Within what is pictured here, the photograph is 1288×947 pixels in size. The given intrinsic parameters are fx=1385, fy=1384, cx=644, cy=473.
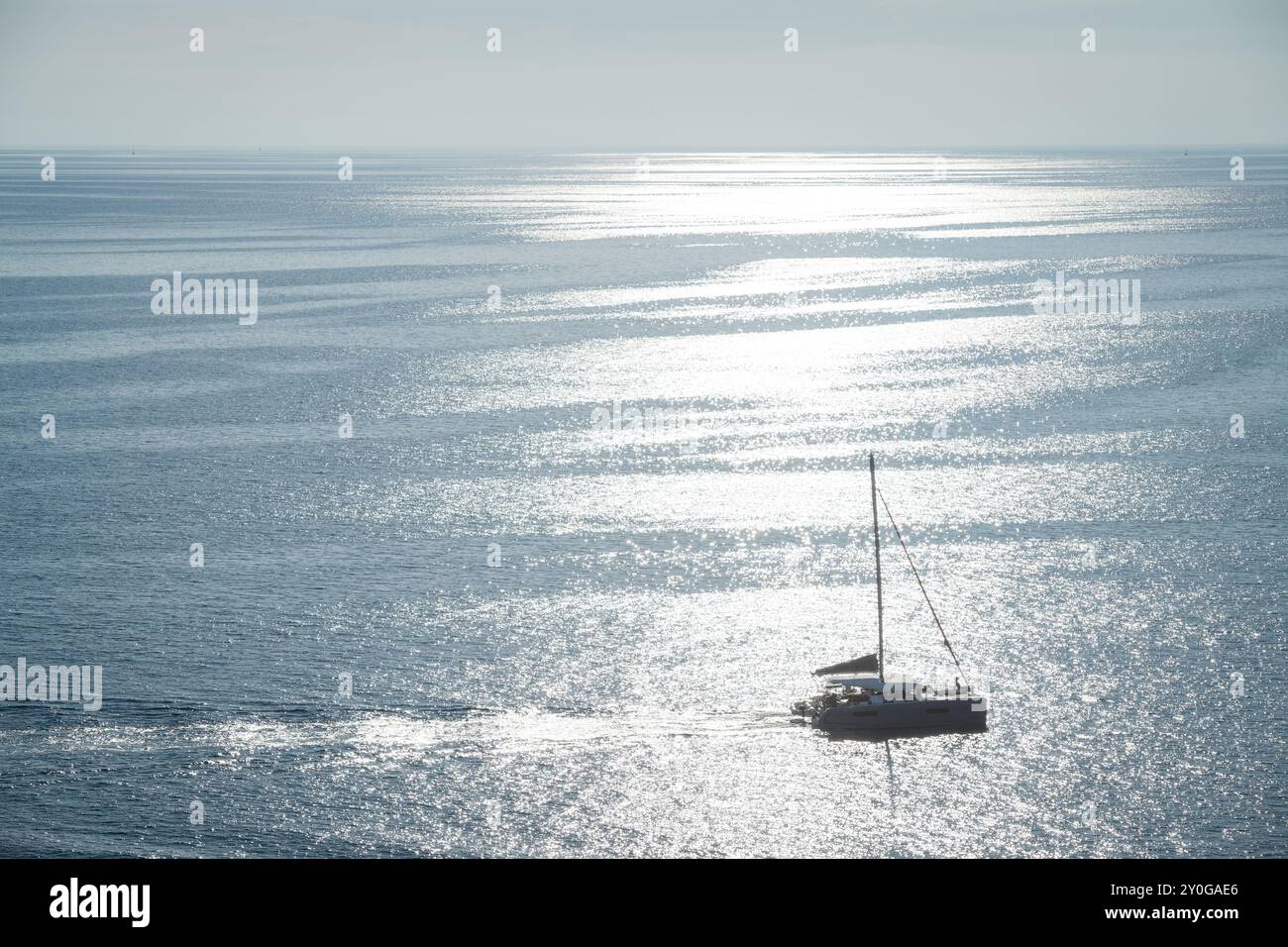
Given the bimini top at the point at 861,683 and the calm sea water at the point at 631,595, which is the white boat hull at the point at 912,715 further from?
the calm sea water at the point at 631,595

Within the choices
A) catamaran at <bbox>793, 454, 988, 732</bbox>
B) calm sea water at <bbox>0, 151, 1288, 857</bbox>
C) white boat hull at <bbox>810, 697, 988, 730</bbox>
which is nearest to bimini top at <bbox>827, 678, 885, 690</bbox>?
catamaran at <bbox>793, 454, 988, 732</bbox>

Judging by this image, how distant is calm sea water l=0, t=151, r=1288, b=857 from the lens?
53281 mm

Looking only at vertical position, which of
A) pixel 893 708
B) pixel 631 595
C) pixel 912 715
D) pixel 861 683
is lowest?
pixel 912 715

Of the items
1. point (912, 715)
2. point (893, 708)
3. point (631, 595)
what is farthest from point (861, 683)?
point (631, 595)

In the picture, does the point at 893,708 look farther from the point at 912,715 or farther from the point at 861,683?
the point at 861,683

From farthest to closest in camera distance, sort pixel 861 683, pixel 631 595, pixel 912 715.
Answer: pixel 631 595 < pixel 861 683 < pixel 912 715

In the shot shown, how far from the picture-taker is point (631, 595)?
7612 cm

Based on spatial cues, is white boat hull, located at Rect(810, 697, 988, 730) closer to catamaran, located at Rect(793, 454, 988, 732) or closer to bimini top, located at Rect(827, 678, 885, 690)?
catamaran, located at Rect(793, 454, 988, 732)

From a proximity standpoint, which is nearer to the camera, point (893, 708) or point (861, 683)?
point (893, 708)

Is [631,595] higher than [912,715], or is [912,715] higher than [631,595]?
[631,595]

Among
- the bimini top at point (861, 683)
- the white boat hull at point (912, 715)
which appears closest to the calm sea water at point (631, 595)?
the white boat hull at point (912, 715)
